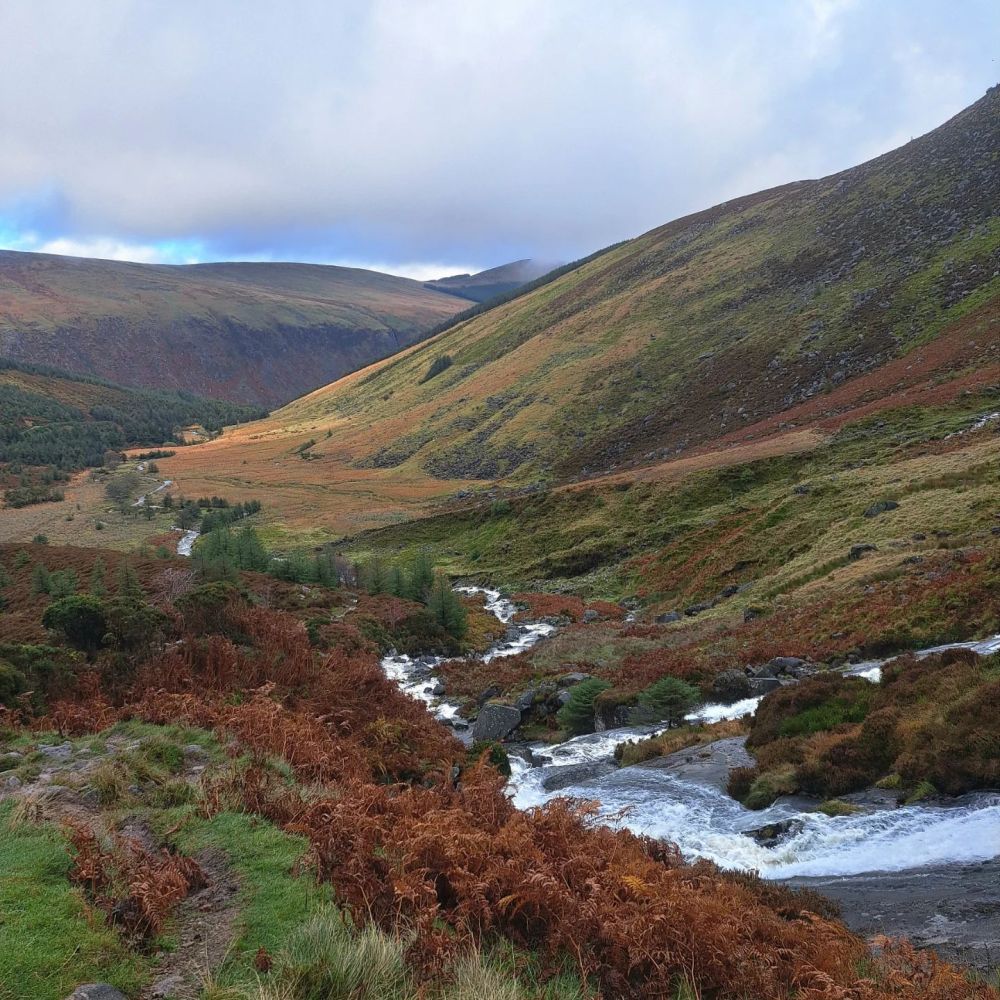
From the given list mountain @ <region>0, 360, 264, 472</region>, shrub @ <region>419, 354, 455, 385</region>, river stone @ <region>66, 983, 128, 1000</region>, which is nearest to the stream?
river stone @ <region>66, 983, 128, 1000</region>

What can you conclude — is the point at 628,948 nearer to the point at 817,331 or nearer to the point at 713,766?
the point at 713,766

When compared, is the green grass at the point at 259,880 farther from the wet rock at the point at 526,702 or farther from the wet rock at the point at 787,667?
the wet rock at the point at 787,667

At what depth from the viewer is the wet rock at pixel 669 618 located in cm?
3241

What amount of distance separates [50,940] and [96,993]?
853 mm

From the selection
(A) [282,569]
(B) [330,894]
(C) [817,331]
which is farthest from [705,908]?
(C) [817,331]


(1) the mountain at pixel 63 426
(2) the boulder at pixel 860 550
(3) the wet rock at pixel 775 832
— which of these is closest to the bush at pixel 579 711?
(3) the wet rock at pixel 775 832

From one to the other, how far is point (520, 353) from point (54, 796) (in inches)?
4512

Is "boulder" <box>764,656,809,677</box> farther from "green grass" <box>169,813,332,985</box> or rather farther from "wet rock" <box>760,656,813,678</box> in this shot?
"green grass" <box>169,813,332,985</box>

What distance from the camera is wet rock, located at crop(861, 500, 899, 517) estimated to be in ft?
104

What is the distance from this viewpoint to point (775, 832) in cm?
1149

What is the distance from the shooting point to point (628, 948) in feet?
19.4

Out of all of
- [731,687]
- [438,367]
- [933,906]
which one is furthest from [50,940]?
[438,367]

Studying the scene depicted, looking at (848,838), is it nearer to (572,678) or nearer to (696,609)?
(572,678)

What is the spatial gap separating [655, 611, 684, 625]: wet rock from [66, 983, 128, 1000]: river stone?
95.3 ft
